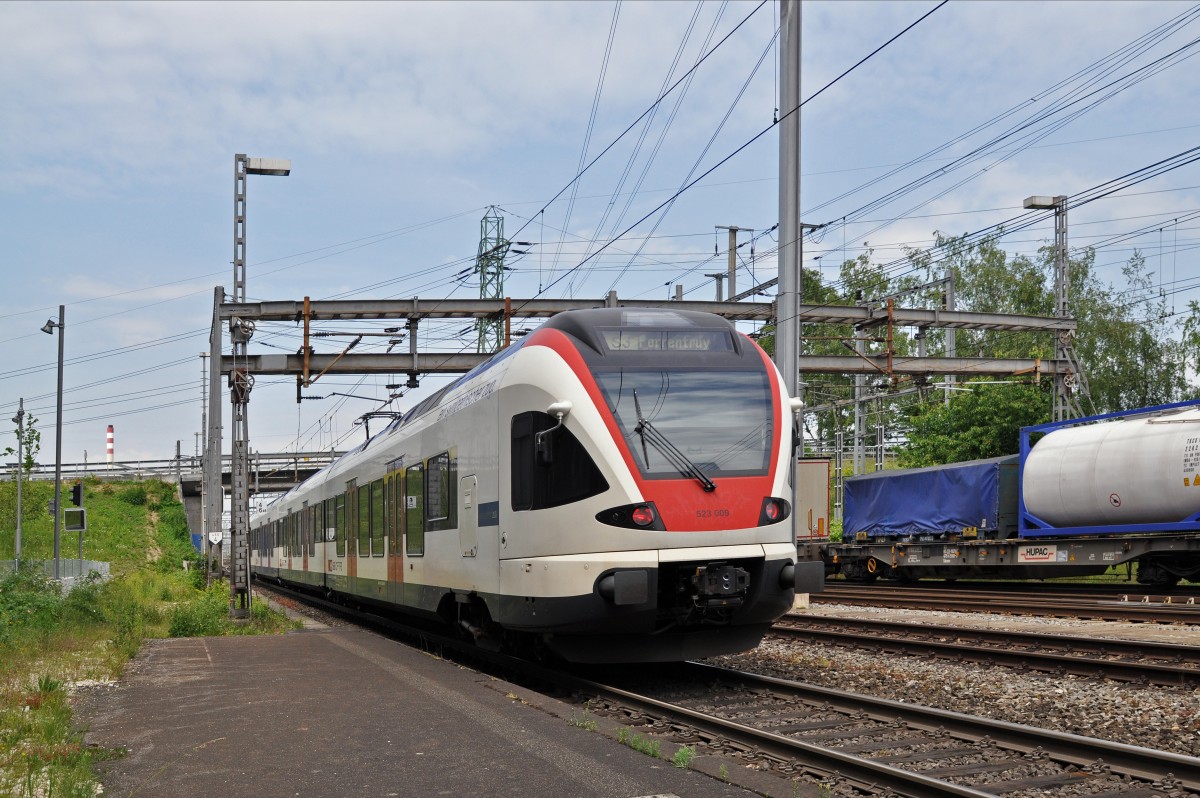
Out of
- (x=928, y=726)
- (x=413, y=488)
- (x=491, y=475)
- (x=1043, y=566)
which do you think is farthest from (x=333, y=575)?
(x=928, y=726)

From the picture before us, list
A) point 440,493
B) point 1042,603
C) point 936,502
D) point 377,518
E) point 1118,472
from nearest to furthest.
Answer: point 440,493
point 377,518
point 1042,603
point 1118,472
point 936,502

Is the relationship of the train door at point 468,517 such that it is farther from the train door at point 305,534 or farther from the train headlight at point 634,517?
the train door at point 305,534

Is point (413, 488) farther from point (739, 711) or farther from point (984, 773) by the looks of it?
point (984, 773)

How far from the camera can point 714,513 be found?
1066cm

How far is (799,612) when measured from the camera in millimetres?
20453

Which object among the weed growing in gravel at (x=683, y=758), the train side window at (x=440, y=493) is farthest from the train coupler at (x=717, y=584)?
the train side window at (x=440, y=493)

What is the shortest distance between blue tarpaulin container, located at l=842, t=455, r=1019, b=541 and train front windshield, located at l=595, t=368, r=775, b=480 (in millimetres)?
17353

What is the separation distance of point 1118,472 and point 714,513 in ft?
47.7

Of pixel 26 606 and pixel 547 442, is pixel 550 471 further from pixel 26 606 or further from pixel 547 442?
pixel 26 606

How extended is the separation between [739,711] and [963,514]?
19.6 m

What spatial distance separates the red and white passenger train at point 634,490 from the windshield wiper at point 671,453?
13 mm

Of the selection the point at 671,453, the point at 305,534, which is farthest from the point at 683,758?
the point at 305,534

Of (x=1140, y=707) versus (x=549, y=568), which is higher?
(x=549, y=568)

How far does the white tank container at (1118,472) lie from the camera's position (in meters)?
21.1
